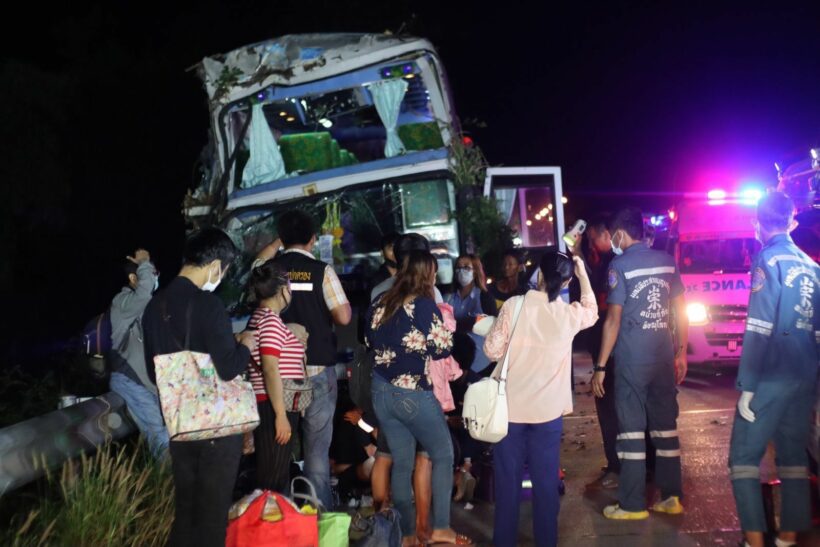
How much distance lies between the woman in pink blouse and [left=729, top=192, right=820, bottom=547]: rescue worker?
3.34 ft

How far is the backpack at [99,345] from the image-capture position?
21.6 feet

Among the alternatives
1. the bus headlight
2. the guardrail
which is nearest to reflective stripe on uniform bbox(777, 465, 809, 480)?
the guardrail

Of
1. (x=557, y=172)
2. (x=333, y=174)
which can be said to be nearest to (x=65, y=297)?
(x=333, y=174)

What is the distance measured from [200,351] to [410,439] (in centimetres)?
180

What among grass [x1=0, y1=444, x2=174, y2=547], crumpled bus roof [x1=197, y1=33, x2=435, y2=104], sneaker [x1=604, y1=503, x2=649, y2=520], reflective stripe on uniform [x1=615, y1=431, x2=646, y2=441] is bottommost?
sneaker [x1=604, y1=503, x2=649, y2=520]

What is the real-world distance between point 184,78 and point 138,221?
406cm

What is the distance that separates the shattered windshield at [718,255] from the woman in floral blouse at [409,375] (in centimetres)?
828

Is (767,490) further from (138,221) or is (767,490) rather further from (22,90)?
(138,221)

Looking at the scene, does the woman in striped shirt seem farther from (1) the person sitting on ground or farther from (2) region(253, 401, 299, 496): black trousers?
(1) the person sitting on ground

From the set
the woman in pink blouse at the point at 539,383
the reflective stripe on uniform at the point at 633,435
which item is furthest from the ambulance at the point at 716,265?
the woman in pink blouse at the point at 539,383

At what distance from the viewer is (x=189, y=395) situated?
4.19 m

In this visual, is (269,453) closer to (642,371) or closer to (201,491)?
(201,491)

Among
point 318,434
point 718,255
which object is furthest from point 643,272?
point 718,255

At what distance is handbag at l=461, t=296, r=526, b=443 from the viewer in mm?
4945
